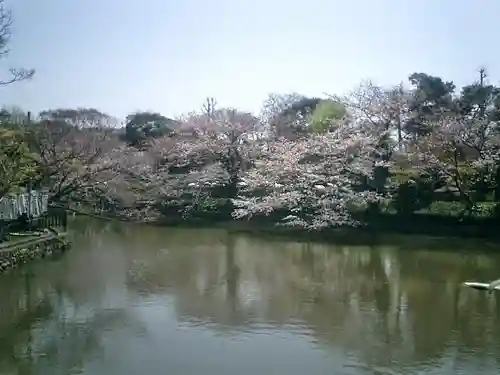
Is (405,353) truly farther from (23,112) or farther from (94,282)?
(23,112)

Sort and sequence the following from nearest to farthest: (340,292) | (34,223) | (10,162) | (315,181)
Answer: (340,292), (10,162), (34,223), (315,181)

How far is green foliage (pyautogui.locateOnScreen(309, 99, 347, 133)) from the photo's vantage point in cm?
2068

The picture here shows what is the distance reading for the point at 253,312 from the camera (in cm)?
811

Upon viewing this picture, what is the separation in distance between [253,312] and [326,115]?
14795 millimetres

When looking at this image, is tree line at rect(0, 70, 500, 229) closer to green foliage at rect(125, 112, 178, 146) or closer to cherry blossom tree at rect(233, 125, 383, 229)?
cherry blossom tree at rect(233, 125, 383, 229)

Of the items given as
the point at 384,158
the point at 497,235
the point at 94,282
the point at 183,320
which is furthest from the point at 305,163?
the point at 183,320

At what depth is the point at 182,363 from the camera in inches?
236

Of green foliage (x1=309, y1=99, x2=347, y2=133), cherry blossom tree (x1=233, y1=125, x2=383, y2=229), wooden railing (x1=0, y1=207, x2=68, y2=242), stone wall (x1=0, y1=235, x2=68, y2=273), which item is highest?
green foliage (x1=309, y1=99, x2=347, y2=133)

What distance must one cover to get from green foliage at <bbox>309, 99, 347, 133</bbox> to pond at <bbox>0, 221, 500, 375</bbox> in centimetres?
785

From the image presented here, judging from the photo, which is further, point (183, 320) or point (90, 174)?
point (90, 174)

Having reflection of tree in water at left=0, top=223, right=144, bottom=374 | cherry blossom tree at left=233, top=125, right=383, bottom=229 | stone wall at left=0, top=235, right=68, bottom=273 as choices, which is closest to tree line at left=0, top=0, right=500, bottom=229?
cherry blossom tree at left=233, top=125, right=383, bottom=229

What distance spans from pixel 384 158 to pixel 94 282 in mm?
10074

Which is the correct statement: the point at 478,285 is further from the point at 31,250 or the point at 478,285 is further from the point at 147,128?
the point at 147,128

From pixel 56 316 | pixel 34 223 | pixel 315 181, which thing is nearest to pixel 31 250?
pixel 34 223
